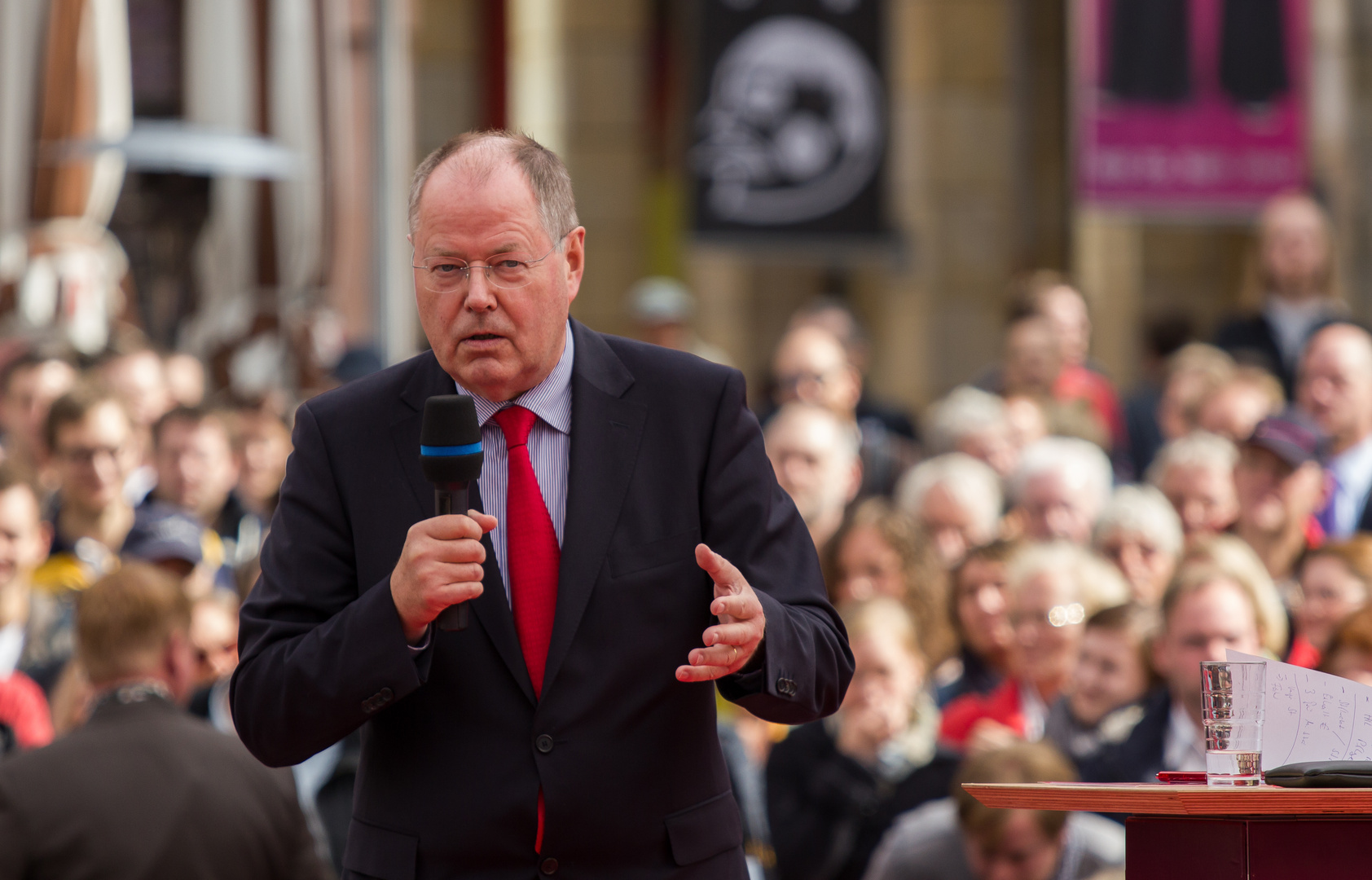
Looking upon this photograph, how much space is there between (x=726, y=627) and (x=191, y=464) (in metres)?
5.61

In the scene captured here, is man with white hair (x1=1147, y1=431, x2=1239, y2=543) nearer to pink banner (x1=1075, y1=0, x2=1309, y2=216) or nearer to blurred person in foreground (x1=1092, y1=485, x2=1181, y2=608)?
blurred person in foreground (x1=1092, y1=485, x2=1181, y2=608)

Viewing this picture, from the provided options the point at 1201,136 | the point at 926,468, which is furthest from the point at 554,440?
the point at 1201,136

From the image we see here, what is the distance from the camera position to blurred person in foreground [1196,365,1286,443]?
784cm

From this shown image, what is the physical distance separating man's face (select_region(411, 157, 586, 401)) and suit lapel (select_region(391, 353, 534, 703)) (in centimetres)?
14

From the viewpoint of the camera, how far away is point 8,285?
1098cm

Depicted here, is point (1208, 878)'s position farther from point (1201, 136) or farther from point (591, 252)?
point (591, 252)

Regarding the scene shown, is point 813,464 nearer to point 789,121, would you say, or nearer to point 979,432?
point 979,432

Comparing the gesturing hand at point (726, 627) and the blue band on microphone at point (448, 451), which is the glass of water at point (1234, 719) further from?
the blue band on microphone at point (448, 451)

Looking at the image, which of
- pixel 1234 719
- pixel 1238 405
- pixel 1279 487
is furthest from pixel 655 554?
pixel 1238 405

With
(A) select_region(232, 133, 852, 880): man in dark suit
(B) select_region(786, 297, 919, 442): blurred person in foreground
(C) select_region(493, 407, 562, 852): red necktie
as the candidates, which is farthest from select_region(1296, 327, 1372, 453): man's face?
(C) select_region(493, 407, 562, 852): red necktie

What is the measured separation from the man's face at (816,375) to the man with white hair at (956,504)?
1.02 metres

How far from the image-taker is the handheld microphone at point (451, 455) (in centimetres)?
278

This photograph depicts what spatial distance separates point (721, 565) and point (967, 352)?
48.2ft

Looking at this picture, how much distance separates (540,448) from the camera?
10.1 ft
